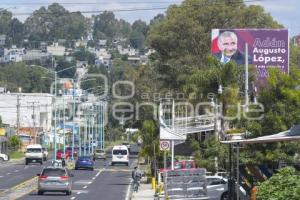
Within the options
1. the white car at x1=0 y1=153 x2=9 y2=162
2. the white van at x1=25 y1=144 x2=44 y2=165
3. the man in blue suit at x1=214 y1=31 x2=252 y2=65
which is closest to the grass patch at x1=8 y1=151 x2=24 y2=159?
the white car at x1=0 y1=153 x2=9 y2=162

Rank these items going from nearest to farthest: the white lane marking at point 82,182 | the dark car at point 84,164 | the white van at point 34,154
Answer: the white lane marking at point 82,182 → the dark car at point 84,164 → the white van at point 34,154

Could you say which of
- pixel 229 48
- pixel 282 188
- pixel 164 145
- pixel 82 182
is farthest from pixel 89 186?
pixel 282 188

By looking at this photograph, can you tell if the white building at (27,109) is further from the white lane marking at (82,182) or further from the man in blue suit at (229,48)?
the man in blue suit at (229,48)

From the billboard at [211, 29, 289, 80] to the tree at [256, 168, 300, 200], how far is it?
4295cm

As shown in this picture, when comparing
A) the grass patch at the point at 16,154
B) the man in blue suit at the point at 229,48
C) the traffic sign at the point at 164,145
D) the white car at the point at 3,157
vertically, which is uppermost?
the man in blue suit at the point at 229,48

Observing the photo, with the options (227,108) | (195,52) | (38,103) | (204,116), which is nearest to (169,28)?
(195,52)

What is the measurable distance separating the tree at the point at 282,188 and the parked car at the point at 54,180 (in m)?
27.6

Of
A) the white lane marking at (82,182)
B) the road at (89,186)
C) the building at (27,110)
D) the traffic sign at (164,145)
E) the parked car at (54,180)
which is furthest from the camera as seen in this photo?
the building at (27,110)

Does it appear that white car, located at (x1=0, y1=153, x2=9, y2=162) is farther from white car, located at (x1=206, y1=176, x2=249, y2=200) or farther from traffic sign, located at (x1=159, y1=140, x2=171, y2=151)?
white car, located at (x1=206, y1=176, x2=249, y2=200)

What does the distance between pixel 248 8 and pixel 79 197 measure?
47235mm

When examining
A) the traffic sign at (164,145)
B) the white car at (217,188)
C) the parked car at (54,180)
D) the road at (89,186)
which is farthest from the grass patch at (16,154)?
the white car at (217,188)

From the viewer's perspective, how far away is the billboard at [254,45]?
6519 centimetres

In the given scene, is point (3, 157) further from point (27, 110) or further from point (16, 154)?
point (27, 110)

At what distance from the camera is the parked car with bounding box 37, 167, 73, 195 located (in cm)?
4925
